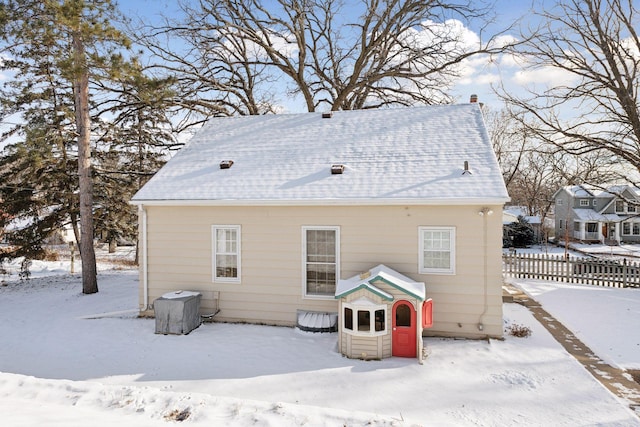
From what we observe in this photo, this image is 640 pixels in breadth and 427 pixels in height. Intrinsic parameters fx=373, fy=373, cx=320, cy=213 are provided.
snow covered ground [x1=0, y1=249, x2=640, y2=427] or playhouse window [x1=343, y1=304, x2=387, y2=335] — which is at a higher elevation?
playhouse window [x1=343, y1=304, x2=387, y2=335]

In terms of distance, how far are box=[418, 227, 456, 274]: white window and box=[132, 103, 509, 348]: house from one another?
0.07ft

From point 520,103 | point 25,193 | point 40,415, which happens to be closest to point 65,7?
point 25,193

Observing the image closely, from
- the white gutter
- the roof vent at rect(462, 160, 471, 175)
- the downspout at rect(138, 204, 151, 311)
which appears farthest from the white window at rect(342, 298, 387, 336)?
the downspout at rect(138, 204, 151, 311)

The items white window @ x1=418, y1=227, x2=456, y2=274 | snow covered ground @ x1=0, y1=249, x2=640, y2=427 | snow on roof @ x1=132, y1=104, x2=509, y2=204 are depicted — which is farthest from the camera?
snow on roof @ x1=132, y1=104, x2=509, y2=204

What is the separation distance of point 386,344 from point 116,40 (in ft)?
38.7

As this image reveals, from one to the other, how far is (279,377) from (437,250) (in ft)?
14.2

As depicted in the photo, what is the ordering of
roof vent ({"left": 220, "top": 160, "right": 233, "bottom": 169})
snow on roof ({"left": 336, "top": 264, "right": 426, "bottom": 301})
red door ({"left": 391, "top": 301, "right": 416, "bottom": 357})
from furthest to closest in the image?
roof vent ({"left": 220, "top": 160, "right": 233, "bottom": 169})
red door ({"left": 391, "top": 301, "right": 416, "bottom": 357})
snow on roof ({"left": 336, "top": 264, "right": 426, "bottom": 301})

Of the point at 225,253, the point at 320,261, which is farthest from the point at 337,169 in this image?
the point at 225,253

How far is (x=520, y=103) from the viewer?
15.9 m

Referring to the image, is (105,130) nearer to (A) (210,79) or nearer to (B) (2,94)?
(B) (2,94)

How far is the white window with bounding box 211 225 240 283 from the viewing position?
943 cm

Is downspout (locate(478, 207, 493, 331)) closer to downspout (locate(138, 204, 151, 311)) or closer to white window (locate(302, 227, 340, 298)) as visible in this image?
white window (locate(302, 227, 340, 298))

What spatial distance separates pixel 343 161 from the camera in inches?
387

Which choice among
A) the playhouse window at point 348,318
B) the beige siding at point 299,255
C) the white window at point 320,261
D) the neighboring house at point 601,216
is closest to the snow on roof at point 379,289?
the playhouse window at point 348,318
